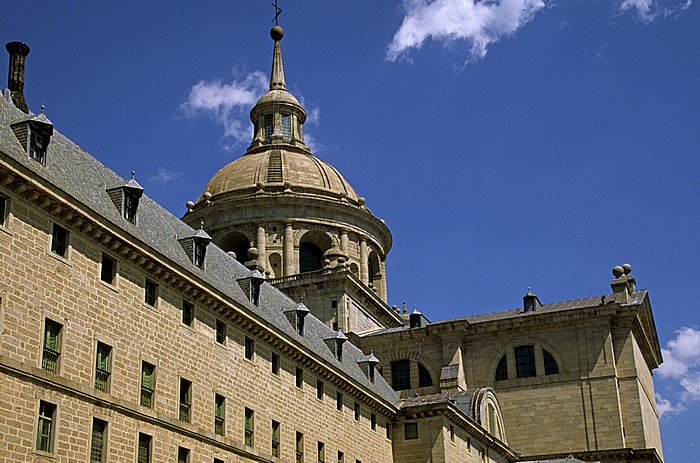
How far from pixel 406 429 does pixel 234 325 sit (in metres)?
15.9

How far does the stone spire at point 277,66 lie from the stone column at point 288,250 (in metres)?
19.0

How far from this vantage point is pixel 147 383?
1178 inches

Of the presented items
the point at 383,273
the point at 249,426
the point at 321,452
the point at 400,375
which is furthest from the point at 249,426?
the point at 383,273

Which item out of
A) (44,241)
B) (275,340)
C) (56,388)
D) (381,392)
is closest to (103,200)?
(44,241)

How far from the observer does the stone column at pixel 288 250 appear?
2672 inches

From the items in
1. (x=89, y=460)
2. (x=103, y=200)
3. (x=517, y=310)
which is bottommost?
(x=89, y=460)

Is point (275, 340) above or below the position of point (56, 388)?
above

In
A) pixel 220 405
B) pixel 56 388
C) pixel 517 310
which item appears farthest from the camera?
pixel 517 310

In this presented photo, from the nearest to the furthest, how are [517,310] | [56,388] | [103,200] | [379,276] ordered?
1. [56,388]
2. [103,200]
3. [517,310]
4. [379,276]

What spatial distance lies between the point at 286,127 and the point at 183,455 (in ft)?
166

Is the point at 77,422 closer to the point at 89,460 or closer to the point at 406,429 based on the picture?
the point at 89,460

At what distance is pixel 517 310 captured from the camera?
212 ft

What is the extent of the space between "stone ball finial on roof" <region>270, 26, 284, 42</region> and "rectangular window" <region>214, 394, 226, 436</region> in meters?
59.5

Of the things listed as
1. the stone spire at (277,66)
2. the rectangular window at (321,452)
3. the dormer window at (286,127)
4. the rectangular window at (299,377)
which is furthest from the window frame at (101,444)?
the stone spire at (277,66)
